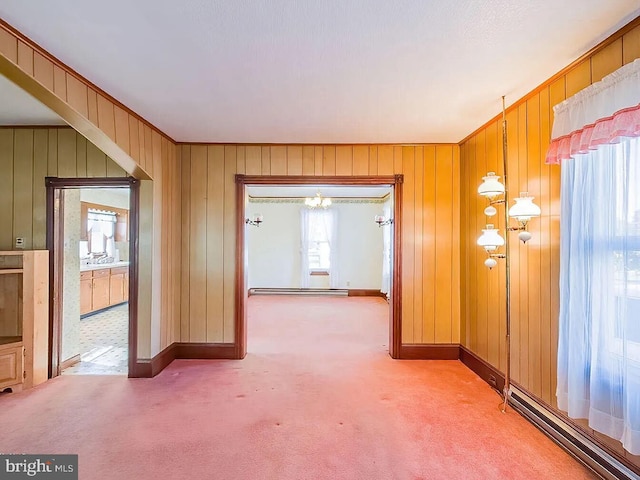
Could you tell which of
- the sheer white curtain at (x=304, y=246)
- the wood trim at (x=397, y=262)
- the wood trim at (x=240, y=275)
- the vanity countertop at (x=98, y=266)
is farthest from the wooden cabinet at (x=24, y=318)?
the sheer white curtain at (x=304, y=246)

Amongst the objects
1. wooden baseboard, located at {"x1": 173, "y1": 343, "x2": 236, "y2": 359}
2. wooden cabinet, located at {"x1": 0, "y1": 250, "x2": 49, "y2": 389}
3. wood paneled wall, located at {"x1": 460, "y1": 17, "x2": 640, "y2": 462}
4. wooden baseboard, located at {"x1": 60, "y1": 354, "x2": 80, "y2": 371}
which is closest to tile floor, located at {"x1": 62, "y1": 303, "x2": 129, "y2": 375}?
wooden baseboard, located at {"x1": 60, "y1": 354, "x2": 80, "y2": 371}

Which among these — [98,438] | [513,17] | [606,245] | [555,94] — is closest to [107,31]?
[513,17]

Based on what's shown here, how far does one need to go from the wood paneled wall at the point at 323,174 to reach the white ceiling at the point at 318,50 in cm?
86

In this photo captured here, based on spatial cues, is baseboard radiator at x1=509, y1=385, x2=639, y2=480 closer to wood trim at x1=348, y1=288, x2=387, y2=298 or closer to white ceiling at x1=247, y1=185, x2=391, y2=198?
white ceiling at x1=247, y1=185, x2=391, y2=198

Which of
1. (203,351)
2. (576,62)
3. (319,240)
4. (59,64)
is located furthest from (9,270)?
(319,240)

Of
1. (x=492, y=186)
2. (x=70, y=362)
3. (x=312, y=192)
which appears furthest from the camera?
(x=312, y=192)

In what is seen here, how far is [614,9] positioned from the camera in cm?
159

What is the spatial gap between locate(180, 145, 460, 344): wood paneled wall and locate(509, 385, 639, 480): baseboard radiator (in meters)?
1.26

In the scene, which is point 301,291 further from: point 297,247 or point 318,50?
point 318,50

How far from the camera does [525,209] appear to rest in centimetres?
228

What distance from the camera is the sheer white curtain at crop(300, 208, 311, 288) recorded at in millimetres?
8359

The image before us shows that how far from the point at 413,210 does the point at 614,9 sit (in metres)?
2.40

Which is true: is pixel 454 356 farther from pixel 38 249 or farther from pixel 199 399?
pixel 38 249

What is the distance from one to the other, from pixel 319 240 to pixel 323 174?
4665mm
